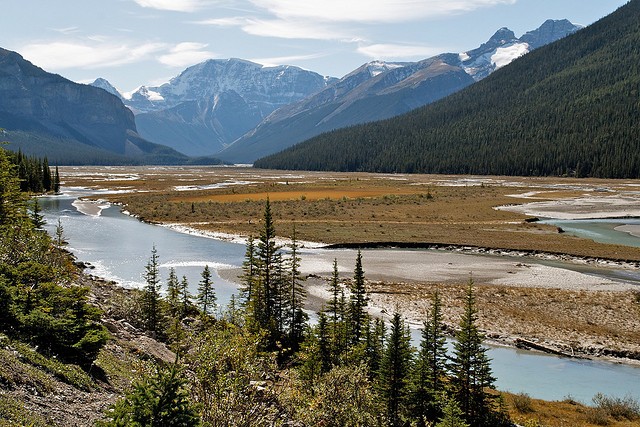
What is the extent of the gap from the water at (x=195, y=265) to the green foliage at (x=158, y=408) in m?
14.2

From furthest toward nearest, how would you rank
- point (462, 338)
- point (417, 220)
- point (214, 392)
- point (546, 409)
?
point (417, 220) < point (546, 409) < point (462, 338) < point (214, 392)

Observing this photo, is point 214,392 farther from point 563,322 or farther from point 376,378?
point 563,322

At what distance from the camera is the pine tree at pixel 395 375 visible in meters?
17.8

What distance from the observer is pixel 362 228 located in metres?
66.6

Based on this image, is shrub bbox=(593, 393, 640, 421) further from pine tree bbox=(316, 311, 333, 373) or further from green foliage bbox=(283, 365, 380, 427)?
green foliage bbox=(283, 365, 380, 427)

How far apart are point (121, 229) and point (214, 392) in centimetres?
6280

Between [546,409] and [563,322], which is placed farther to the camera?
[563,322]

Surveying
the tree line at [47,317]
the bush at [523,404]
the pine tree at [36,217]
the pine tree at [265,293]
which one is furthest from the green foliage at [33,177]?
the bush at [523,404]

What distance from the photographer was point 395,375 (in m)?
18.1

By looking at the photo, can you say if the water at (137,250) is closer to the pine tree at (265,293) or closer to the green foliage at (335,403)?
the pine tree at (265,293)

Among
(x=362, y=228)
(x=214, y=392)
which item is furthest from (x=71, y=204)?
(x=214, y=392)

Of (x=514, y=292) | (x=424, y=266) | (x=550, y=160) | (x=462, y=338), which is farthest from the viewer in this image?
(x=550, y=160)

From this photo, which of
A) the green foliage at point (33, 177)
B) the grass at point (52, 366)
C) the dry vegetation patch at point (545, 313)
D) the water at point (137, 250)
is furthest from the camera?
the green foliage at point (33, 177)

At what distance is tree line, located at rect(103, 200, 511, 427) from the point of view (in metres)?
10.4
